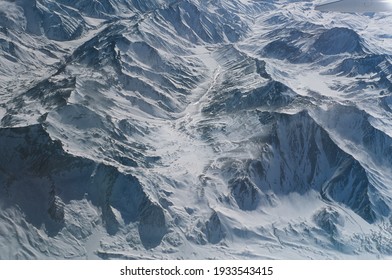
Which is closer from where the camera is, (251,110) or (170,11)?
(251,110)

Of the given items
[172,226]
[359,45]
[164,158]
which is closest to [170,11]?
[359,45]

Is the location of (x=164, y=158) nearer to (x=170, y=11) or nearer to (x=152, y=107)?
(x=152, y=107)

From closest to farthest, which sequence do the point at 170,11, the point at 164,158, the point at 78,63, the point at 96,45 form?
the point at 164,158 < the point at 78,63 < the point at 96,45 < the point at 170,11

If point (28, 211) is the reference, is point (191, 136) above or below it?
above

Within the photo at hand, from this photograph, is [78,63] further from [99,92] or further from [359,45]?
[359,45]

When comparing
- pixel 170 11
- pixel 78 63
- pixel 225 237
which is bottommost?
pixel 225 237

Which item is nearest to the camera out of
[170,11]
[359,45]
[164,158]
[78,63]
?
[164,158]
